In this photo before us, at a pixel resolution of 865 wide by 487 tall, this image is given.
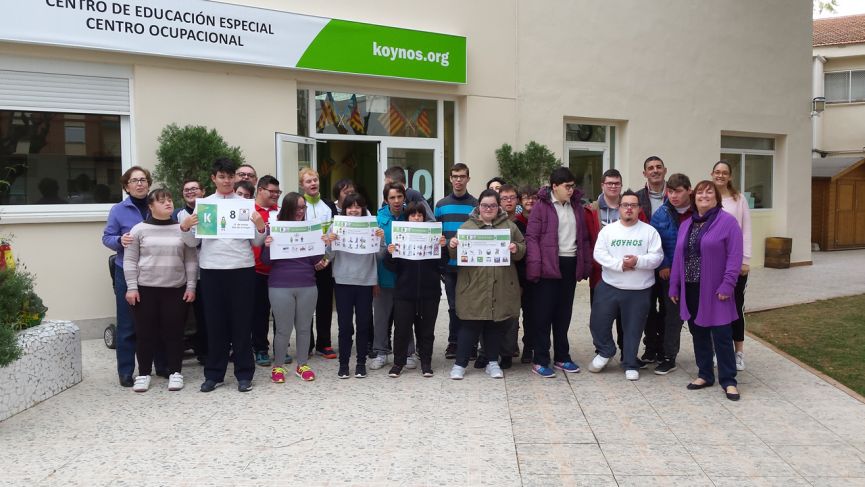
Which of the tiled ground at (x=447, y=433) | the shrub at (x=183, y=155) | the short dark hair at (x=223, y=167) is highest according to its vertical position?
the shrub at (x=183, y=155)

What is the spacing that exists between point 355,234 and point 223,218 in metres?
1.19

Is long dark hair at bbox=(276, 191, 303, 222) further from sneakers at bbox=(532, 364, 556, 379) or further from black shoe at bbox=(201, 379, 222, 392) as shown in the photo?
sneakers at bbox=(532, 364, 556, 379)

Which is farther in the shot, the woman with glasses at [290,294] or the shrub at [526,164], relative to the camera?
the shrub at [526,164]

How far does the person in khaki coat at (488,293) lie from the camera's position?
20.6 feet

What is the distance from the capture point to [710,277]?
584 centimetres

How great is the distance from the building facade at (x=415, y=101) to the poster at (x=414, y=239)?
359 cm

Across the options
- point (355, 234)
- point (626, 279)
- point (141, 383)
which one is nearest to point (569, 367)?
point (626, 279)

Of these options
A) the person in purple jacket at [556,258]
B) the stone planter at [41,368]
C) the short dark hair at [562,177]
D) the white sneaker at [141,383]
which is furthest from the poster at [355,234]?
the stone planter at [41,368]

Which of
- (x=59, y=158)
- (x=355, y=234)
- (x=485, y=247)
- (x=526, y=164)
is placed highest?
(x=526, y=164)

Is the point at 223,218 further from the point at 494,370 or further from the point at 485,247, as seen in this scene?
the point at 494,370

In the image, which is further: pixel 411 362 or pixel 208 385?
pixel 411 362

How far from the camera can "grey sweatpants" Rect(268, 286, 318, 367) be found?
628cm

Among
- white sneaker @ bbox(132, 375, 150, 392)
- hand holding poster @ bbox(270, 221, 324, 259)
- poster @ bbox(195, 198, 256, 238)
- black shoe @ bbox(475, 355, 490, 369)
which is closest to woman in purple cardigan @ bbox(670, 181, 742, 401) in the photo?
black shoe @ bbox(475, 355, 490, 369)

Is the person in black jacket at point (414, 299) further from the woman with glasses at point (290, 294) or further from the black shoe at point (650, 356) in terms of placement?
the black shoe at point (650, 356)
